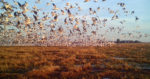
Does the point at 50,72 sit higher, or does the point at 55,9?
the point at 55,9

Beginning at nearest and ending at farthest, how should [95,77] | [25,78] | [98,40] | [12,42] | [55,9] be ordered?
[25,78]
[95,77]
[55,9]
[98,40]
[12,42]

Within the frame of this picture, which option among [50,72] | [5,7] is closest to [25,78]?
[50,72]

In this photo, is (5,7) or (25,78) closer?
(25,78)

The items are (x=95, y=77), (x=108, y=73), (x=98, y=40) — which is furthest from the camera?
(x=98, y=40)

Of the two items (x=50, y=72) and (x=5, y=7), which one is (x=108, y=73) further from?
(x=5, y=7)

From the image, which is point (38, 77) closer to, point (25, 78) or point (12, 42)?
point (25, 78)

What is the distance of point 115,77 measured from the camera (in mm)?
12500

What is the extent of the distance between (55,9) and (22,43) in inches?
4475

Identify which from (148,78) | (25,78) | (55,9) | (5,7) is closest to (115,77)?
(148,78)

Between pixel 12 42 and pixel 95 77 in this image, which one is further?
pixel 12 42

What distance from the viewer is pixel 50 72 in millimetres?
13609

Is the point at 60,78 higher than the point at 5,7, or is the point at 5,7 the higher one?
the point at 5,7

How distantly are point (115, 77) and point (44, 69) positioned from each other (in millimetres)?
6409

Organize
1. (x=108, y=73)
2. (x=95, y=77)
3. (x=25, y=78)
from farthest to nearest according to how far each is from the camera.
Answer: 1. (x=108, y=73)
2. (x=95, y=77)
3. (x=25, y=78)
